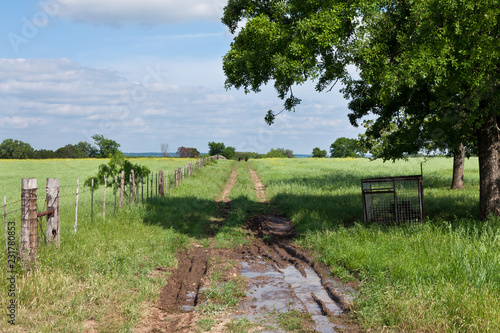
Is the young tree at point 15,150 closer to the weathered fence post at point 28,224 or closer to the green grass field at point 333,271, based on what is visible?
the green grass field at point 333,271

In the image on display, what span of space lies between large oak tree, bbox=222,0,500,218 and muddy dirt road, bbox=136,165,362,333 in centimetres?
519

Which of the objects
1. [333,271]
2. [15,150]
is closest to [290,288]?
[333,271]

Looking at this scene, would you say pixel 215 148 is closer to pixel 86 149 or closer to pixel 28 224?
pixel 86 149

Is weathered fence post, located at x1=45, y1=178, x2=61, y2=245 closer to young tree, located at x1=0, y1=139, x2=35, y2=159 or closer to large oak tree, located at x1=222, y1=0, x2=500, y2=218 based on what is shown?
large oak tree, located at x1=222, y1=0, x2=500, y2=218

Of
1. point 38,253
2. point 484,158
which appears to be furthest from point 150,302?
point 484,158

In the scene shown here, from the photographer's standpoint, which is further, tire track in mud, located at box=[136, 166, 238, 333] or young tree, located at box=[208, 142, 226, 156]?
young tree, located at box=[208, 142, 226, 156]

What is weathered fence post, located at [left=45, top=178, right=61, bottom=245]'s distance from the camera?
32.9 ft

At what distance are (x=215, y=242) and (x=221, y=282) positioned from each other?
4435 mm

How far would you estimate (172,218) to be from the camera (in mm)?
16453

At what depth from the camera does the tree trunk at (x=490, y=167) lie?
12680mm

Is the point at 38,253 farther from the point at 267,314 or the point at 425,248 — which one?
the point at 425,248

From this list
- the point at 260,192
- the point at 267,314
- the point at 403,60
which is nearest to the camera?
the point at 267,314

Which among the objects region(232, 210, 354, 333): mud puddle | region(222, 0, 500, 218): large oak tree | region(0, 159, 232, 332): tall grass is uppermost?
region(222, 0, 500, 218): large oak tree

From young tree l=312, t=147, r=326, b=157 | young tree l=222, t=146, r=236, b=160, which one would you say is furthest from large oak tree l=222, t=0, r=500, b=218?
young tree l=312, t=147, r=326, b=157
